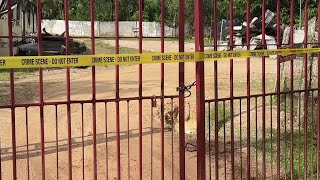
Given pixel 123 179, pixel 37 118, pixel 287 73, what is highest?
pixel 287 73

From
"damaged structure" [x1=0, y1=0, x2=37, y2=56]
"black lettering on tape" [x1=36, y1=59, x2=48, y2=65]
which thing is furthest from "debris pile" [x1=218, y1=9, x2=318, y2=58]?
"black lettering on tape" [x1=36, y1=59, x2=48, y2=65]

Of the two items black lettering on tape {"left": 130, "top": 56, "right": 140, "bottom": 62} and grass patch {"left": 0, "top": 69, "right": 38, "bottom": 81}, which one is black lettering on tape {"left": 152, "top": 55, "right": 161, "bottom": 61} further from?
grass patch {"left": 0, "top": 69, "right": 38, "bottom": 81}

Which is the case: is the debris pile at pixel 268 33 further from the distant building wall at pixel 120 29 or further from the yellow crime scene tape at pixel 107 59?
the yellow crime scene tape at pixel 107 59

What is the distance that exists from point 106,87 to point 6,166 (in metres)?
6.59

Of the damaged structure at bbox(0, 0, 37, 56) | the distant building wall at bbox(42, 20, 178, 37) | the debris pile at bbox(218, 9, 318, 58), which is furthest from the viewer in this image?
the damaged structure at bbox(0, 0, 37, 56)

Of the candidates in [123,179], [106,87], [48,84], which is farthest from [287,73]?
[48,84]

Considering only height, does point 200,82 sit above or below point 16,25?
below

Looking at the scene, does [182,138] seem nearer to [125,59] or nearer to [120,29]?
[125,59]

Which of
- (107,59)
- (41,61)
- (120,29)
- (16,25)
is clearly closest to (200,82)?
(107,59)

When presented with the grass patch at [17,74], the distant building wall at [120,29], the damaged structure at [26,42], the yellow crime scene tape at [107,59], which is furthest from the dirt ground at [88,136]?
the grass patch at [17,74]

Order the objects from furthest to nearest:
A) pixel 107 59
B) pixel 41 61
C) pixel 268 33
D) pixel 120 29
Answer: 1. pixel 268 33
2. pixel 120 29
3. pixel 107 59
4. pixel 41 61

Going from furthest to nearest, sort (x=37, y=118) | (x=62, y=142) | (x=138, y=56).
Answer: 1. (x=37, y=118)
2. (x=62, y=142)
3. (x=138, y=56)

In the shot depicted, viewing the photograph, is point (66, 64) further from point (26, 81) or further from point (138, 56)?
point (26, 81)

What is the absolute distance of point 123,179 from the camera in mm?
5871
